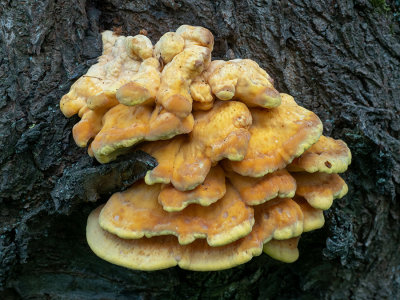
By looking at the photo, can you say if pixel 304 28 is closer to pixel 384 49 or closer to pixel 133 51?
pixel 384 49

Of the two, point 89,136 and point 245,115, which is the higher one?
point 245,115

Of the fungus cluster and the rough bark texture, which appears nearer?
the fungus cluster

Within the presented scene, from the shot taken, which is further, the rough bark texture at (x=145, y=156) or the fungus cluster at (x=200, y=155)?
the rough bark texture at (x=145, y=156)

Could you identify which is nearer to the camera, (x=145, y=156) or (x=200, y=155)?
(x=200, y=155)

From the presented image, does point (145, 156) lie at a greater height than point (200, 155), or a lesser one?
lesser

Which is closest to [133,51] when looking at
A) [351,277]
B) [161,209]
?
[161,209]
